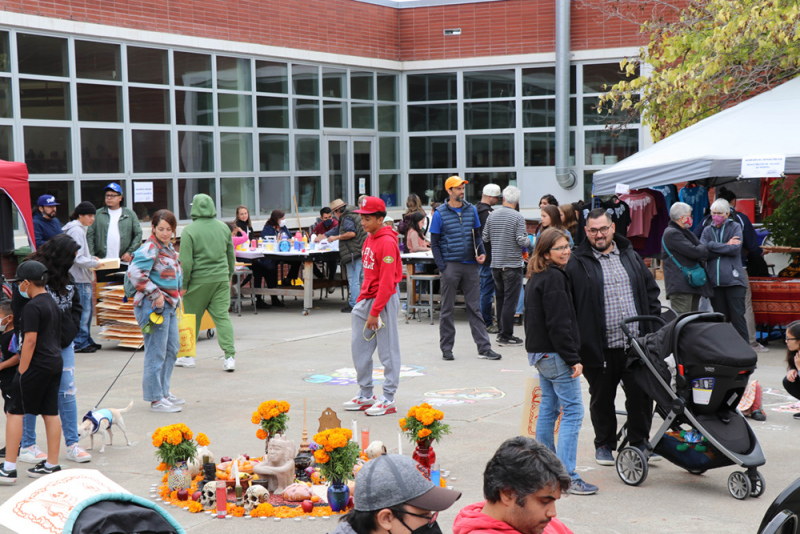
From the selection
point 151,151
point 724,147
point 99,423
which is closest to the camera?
point 99,423

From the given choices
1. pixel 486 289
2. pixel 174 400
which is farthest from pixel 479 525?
pixel 486 289

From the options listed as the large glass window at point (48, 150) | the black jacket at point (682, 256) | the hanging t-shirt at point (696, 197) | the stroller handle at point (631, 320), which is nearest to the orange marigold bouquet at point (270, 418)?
the stroller handle at point (631, 320)

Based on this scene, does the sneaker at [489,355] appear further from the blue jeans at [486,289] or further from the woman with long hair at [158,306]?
the woman with long hair at [158,306]

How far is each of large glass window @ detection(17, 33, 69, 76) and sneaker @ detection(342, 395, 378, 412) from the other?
10341 millimetres

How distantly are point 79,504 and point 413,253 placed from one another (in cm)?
1233

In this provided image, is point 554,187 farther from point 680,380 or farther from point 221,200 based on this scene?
point 680,380

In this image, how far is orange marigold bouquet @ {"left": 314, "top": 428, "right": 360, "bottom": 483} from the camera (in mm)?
5426

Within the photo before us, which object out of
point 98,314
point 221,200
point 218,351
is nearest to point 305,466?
point 218,351

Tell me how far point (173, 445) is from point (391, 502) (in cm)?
341

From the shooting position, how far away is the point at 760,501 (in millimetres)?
5695

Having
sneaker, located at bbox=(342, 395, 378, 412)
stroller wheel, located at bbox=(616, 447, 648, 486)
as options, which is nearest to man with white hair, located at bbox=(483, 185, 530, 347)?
sneaker, located at bbox=(342, 395, 378, 412)

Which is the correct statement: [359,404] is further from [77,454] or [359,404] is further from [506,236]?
[506,236]

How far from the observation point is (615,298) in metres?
6.29

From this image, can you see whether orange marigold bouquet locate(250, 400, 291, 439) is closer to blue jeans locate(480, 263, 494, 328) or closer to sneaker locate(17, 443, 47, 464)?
sneaker locate(17, 443, 47, 464)
